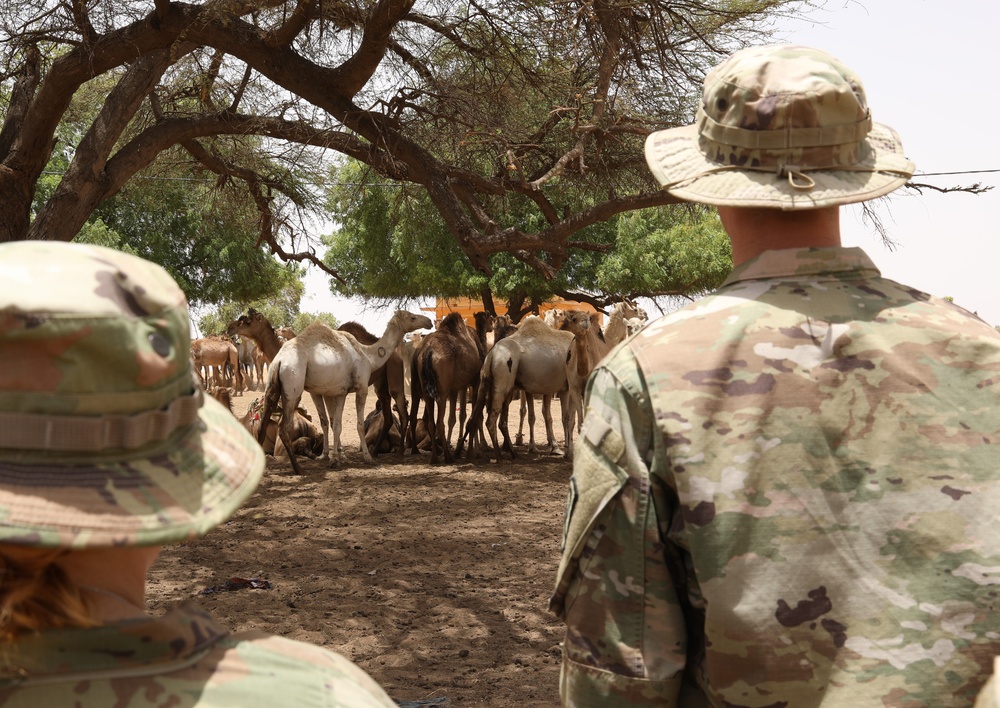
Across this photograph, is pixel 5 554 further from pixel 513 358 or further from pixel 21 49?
pixel 513 358

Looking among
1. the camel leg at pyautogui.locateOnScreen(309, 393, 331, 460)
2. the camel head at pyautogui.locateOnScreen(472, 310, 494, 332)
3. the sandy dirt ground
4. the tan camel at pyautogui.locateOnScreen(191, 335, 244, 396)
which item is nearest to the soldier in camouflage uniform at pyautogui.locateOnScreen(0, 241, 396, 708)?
the sandy dirt ground

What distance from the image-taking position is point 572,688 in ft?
7.60

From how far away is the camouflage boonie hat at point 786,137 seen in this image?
236 centimetres

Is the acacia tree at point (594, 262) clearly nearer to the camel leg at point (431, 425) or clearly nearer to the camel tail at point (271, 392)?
the camel leg at point (431, 425)

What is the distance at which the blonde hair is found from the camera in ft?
4.29

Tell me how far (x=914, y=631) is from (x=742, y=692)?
370 millimetres

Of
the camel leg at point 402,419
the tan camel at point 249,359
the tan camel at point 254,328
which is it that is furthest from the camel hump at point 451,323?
the tan camel at point 249,359

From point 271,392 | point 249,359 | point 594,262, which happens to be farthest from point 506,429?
point 249,359

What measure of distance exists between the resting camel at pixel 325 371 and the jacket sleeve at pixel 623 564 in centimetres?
1210

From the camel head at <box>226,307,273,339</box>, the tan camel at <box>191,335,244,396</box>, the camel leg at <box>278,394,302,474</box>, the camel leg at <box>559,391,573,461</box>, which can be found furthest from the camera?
the tan camel at <box>191,335,244,396</box>

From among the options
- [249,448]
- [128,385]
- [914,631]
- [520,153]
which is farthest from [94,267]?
[520,153]

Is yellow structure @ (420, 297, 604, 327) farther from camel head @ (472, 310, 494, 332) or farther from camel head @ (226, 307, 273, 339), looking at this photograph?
camel head @ (226, 307, 273, 339)

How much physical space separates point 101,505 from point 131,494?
5 cm

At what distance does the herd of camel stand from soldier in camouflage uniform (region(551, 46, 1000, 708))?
40.0ft
